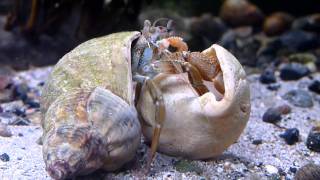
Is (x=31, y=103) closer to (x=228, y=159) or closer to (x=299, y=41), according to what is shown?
(x=228, y=159)

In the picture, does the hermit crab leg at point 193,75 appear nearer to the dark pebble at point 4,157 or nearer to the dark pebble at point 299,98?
the dark pebble at point 4,157

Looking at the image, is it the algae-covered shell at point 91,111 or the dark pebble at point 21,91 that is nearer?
the algae-covered shell at point 91,111

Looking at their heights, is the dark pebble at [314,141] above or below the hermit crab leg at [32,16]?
below

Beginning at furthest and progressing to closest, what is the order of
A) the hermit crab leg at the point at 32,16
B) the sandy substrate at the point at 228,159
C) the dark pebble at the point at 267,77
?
the hermit crab leg at the point at 32,16 → the dark pebble at the point at 267,77 → the sandy substrate at the point at 228,159

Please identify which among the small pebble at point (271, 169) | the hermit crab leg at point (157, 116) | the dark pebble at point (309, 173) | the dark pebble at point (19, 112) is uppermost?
the hermit crab leg at point (157, 116)

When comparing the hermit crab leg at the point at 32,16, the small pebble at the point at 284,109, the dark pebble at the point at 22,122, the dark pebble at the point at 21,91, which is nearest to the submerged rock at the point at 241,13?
the hermit crab leg at the point at 32,16

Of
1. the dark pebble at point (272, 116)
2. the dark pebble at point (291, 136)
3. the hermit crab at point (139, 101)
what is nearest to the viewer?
the hermit crab at point (139, 101)

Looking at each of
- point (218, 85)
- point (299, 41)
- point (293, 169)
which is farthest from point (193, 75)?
point (299, 41)

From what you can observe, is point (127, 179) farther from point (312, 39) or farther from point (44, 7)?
point (312, 39)

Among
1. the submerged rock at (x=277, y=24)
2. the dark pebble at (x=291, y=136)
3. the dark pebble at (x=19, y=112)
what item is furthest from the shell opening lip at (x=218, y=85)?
the submerged rock at (x=277, y=24)

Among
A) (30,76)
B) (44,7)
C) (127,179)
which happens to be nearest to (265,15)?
(44,7)
